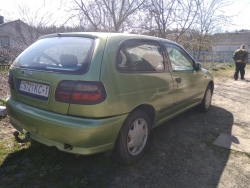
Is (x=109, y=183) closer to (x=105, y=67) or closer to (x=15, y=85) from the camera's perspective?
(x=105, y=67)

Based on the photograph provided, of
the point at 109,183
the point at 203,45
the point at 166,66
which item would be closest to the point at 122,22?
the point at 203,45

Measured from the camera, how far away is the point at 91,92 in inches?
74.2

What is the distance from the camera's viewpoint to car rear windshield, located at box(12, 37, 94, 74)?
2020mm

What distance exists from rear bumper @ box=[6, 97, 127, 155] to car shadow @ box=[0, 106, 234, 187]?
387 millimetres

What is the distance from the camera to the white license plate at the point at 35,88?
2064 millimetres

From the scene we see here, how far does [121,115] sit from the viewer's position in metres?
2.12

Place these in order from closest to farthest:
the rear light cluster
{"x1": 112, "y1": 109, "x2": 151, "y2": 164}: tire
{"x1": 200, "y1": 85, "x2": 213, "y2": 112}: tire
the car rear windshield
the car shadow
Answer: the rear light cluster, the car rear windshield, the car shadow, {"x1": 112, "y1": 109, "x2": 151, "y2": 164}: tire, {"x1": 200, "y1": 85, "x2": 213, "y2": 112}: tire

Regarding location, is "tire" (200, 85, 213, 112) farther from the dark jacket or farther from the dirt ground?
the dark jacket

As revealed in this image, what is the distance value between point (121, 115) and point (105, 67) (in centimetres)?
54

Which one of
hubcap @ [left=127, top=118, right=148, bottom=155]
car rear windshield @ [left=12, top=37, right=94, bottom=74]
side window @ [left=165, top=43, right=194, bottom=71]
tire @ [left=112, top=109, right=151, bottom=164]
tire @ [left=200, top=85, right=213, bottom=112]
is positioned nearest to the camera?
car rear windshield @ [left=12, top=37, right=94, bottom=74]

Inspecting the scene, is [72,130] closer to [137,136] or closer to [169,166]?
[137,136]

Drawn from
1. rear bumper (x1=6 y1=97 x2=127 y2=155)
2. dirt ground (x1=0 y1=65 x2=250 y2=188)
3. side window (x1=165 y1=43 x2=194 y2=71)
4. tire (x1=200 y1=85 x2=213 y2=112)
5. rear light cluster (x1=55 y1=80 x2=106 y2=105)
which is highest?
side window (x1=165 y1=43 x2=194 y2=71)

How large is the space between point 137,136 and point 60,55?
135 centimetres

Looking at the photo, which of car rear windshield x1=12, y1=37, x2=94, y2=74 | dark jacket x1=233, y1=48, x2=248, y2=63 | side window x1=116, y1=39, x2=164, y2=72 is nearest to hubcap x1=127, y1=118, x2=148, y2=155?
side window x1=116, y1=39, x2=164, y2=72
